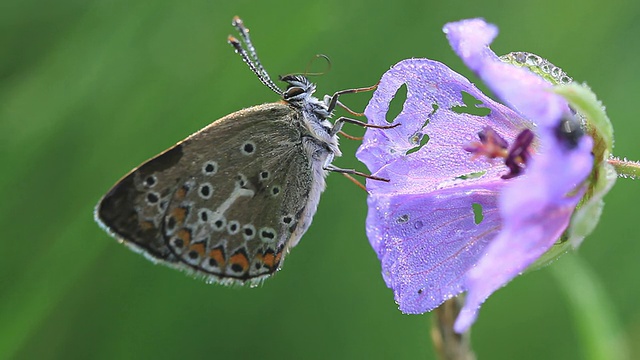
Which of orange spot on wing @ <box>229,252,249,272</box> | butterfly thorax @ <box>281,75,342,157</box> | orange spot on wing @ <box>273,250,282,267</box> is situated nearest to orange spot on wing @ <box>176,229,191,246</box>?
orange spot on wing @ <box>229,252,249,272</box>

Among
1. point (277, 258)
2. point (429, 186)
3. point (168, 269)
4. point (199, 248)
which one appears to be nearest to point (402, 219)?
point (429, 186)

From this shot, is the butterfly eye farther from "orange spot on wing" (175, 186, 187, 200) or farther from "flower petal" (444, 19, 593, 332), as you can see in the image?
"flower petal" (444, 19, 593, 332)

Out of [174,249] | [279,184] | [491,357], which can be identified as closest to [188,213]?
[174,249]

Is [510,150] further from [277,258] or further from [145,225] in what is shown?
[145,225]

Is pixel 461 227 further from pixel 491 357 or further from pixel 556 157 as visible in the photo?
pixel 491 357

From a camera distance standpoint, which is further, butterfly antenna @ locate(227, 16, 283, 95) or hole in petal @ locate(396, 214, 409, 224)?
butterfly antenna @ locate(227, 16, 283, 95)

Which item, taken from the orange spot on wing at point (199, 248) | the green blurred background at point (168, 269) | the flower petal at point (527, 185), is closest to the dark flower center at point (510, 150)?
the flower petal at point (527, 185)
